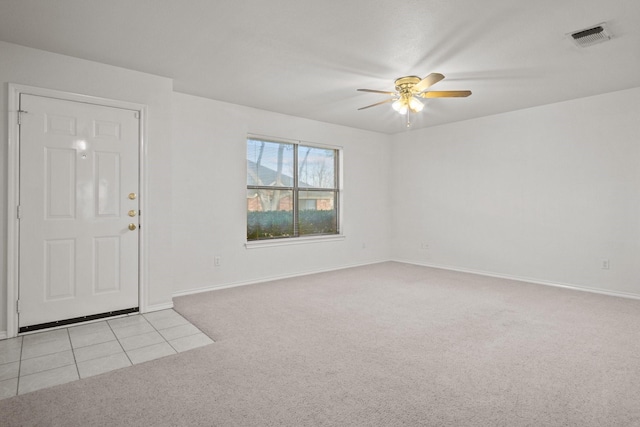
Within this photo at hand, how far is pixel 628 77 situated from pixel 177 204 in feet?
17.6

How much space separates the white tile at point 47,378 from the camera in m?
2.21

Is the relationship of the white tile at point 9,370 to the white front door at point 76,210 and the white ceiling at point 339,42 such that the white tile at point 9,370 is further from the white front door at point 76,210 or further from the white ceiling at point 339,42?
the white ceiling at point 339,42

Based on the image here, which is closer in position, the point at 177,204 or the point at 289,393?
the point at 289,393

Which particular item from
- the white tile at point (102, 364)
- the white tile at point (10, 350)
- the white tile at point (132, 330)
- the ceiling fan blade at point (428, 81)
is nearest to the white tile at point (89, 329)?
the white tile at point (132, 330)

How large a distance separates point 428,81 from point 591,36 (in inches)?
50.2

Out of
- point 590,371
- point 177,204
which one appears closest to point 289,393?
point 590,371

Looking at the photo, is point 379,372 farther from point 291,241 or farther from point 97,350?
point 291,241

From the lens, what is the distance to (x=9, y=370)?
7.96 ft

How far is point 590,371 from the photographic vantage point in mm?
2398

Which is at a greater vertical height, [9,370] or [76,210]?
[76,210]

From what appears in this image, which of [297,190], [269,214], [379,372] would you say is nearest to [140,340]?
[379,372]

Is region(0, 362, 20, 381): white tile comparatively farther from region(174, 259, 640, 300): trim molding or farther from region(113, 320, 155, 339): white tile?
region(174, 259, 640, 300): trim molding

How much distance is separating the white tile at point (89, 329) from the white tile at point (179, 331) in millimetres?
571

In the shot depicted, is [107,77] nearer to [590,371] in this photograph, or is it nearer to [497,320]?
[497,320]
